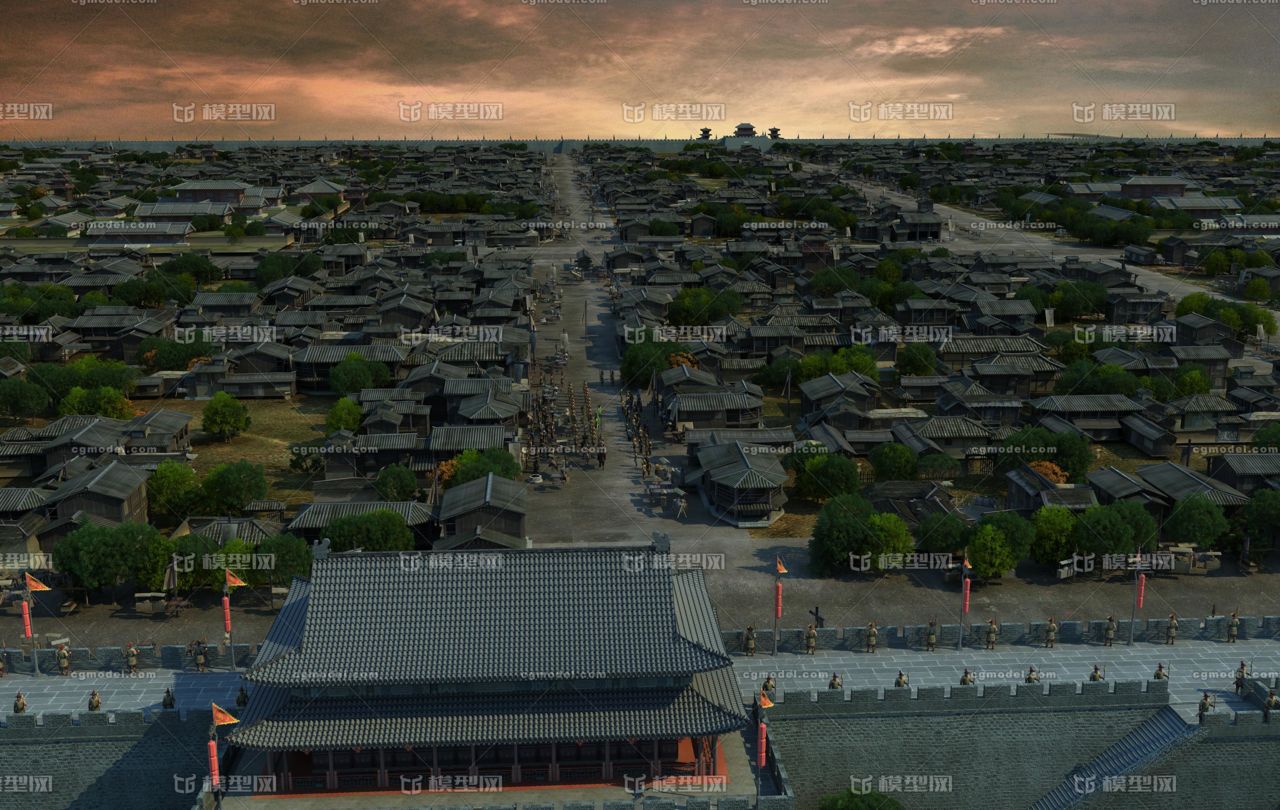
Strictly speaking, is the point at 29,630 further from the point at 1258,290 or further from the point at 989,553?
the point at 1258,290

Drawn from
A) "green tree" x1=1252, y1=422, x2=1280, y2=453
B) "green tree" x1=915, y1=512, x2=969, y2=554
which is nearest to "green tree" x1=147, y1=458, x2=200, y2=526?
"green tree" x1=915, y1=512, x2=969, y2=554

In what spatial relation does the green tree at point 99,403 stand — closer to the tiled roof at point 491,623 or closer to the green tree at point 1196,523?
the tiled roof at point 491,623

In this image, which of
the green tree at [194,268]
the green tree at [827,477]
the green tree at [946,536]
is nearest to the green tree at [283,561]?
the green tree at [827,477]

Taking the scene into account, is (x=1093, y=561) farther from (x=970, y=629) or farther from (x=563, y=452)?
(x=563, y=452)

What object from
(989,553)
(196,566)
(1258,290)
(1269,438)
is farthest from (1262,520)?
(1258,290)

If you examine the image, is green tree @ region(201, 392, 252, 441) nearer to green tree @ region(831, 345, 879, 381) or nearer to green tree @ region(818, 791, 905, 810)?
green tree @ region(831, 345, 879, 381)

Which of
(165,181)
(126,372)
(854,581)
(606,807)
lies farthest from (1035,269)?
(165,181)

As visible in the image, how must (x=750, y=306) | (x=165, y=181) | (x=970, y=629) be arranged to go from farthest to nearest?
(x=165, y=181)
(x=750, y=306)
(x=970, y=629)
